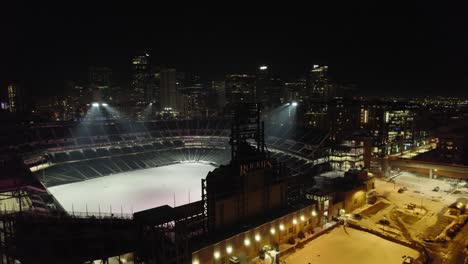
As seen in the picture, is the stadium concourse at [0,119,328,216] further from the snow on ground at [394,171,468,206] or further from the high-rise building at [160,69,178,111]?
the high-rise building at [160,69,178,111]

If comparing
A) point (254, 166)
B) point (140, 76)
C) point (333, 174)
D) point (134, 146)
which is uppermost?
point (140, 76)

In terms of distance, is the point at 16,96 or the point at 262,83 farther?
the point at 262,83

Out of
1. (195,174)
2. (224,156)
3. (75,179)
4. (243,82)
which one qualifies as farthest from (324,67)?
(75,179)

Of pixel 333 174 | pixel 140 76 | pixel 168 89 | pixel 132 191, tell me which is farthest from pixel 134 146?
pixel 140 76

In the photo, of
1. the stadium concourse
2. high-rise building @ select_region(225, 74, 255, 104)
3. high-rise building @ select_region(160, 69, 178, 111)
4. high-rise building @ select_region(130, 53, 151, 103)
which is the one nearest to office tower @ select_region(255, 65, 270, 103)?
high-rise building @ select_region(225, 74, 255, 104)

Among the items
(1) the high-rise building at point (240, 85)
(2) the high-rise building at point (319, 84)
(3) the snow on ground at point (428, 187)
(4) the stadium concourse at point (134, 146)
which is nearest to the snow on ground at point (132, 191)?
(4) the stadium concourse at point (134, 146)

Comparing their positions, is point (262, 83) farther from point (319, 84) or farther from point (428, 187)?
point (428, 187)

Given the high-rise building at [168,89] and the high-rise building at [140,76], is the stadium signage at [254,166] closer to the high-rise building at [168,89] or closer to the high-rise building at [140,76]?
the high-rise building at [168,89]
